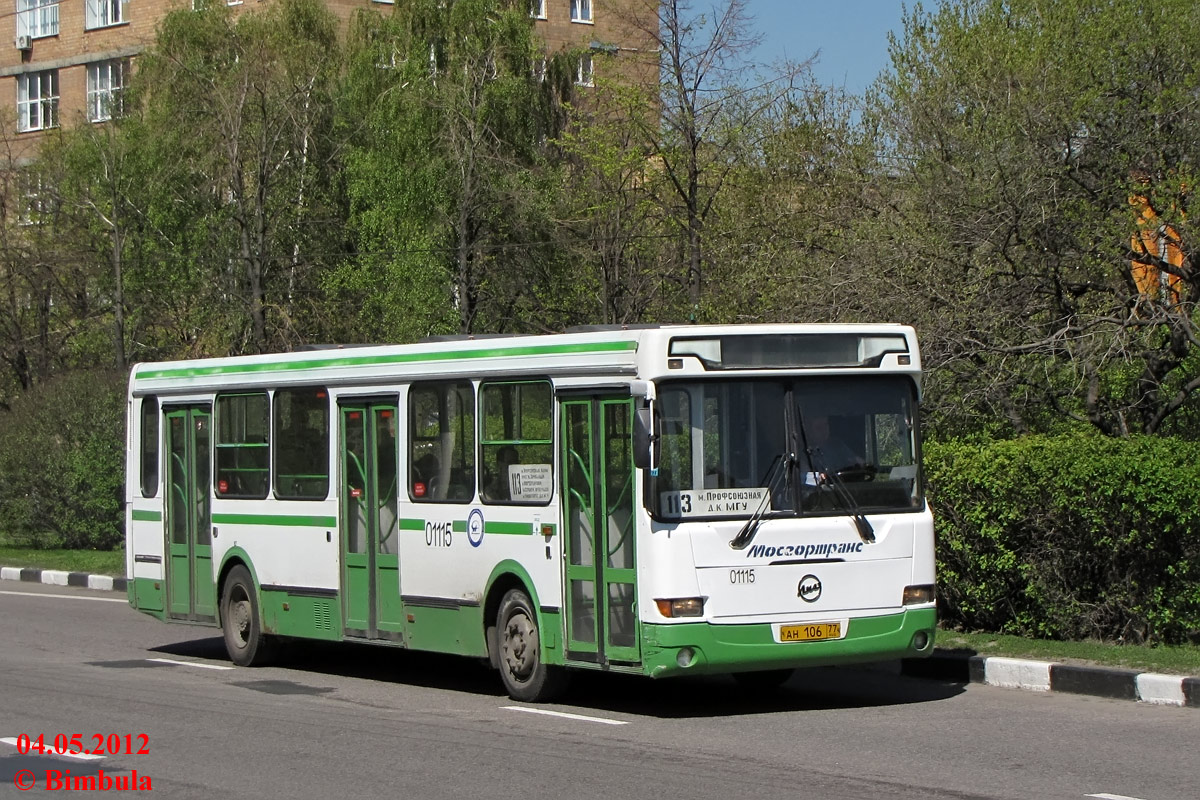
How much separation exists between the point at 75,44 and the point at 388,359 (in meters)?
47.9

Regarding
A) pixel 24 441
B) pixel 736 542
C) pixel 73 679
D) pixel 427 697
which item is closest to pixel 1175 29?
pixel 736 542

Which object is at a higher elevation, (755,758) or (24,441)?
(24,441)

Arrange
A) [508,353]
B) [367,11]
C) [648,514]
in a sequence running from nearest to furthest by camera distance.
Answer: [648,514]
[508,353]
[367,11]

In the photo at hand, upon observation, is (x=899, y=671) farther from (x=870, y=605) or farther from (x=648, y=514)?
(x=648, y=514)

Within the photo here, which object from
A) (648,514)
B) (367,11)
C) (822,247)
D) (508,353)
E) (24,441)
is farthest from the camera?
(367,11)

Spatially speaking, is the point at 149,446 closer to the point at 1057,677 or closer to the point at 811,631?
the point at 811,631

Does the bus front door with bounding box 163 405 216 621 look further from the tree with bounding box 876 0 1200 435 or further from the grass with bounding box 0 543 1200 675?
the tree with bounding box 876 0 1200 435

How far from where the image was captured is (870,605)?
1086cm

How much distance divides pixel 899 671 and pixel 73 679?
21.8 ft

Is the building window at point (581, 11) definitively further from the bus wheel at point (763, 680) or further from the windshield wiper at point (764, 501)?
the windshield wiper at point (764, 501)

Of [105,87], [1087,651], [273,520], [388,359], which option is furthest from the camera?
[105,87]

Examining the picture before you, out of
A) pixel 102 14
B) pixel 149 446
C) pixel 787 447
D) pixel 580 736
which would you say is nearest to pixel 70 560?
pixel 149 446

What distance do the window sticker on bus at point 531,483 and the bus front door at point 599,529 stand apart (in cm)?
21

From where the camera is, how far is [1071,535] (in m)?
13.1
